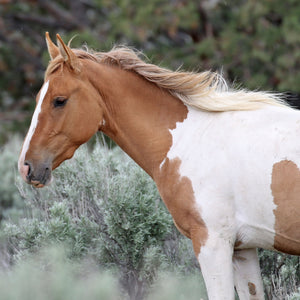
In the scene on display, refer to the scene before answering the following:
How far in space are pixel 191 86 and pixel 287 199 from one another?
927 mm

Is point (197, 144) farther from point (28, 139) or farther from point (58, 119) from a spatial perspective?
point (28, 139)

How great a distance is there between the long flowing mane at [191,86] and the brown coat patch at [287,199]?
19.0 inches

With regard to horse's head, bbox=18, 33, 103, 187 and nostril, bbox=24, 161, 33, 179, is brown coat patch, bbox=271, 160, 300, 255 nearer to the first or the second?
horse's head, bbox=18, 33, 103, 187

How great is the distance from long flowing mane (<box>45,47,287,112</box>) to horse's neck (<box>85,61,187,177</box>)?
0.05 metres

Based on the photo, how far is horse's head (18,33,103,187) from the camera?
3273 millimetres

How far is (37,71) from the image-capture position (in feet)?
47.1

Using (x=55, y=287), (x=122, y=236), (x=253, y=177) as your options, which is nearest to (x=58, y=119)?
(x=55, y=287)

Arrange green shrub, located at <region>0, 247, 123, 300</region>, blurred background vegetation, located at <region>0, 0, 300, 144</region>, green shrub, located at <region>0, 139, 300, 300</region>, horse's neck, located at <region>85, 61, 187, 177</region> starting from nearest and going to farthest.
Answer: green shrub, located at <region>0, 247, 123, 300</region>
horse's neck, located at <region>85, 61, 187, 177</region>
green shrub, located at <region>0, 139, 300, 300</region>
blurred background vegetation, located at <region>0, 0, 300, 144</region>

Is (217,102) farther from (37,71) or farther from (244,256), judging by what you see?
(37,71)

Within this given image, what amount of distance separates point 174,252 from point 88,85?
6.01ft

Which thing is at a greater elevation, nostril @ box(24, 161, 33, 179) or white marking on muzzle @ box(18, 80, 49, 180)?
white marking on muzzle @ box(18, 80, 49, 180)

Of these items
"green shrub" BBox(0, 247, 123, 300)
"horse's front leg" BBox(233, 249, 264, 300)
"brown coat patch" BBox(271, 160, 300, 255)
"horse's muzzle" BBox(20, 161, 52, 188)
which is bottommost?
"horse's front leg" BBox(233, 249, 264, 300)

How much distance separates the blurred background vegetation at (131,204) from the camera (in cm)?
318

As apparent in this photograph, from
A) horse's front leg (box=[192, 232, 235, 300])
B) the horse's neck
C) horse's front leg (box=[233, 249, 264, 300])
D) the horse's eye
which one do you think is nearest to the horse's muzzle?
the horse's eye
